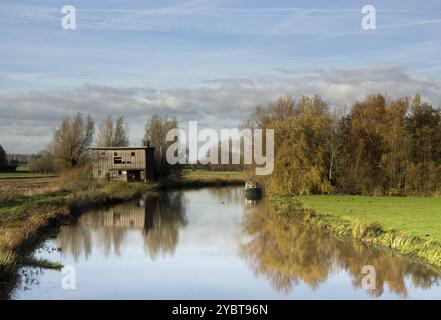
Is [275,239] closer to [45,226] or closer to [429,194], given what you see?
[45,226]

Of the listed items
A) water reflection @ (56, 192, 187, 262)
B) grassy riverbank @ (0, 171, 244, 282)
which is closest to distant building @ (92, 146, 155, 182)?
grassy riverbank @ (0, 171, 244, 282)

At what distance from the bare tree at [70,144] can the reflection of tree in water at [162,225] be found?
25.7 meters

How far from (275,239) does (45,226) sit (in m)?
10.4

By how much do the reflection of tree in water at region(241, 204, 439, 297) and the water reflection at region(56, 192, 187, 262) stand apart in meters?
3.66

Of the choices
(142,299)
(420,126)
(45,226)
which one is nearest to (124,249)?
(45,226)

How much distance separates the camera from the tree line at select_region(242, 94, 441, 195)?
45.2m

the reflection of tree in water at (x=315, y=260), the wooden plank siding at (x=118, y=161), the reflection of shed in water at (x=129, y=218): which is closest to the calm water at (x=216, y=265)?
the reflection of tree in water at (x=315, y=260)

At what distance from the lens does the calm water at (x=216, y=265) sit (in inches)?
533

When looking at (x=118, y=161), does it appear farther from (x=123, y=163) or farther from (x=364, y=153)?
(x=364, y=153)

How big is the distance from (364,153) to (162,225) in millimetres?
25292

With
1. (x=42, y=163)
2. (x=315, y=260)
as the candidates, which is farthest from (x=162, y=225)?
(x=42, y=163)

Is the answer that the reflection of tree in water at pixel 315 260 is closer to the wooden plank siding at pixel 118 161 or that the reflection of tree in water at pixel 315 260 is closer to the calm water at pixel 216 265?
the calm water at pixel 216 265

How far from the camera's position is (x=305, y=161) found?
44812mm
